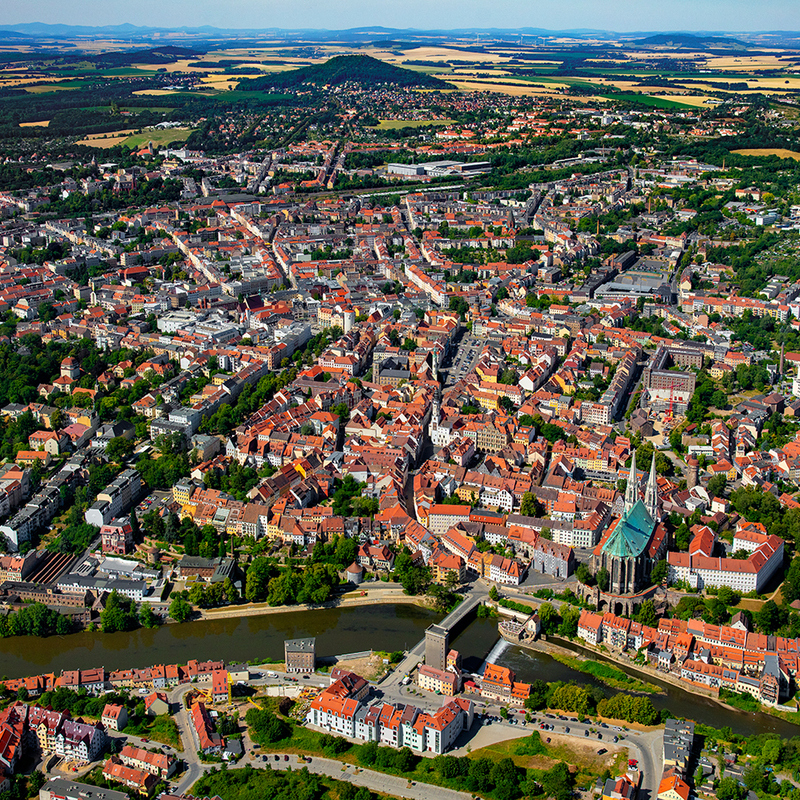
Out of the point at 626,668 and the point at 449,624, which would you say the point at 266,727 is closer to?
the point at 449,624

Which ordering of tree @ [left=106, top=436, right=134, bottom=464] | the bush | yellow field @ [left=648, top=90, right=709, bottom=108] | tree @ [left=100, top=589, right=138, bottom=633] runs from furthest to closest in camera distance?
1. yellow field @ [left=648, top=90, right=709, bottom=108]
2. tree @ [left=106, top=436, right=134, bottom=464]
3. tree @ [left=100, top=589, right=138, bottom=633]
4. the bush

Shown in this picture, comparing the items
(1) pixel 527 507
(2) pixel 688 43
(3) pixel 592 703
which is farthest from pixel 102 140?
(2) pixel 688 43

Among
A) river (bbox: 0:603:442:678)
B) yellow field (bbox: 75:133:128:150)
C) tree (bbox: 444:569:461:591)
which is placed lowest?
river (bbox: 0:603:442:678)

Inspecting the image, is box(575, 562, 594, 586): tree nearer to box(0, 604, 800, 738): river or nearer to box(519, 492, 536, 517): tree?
box(0, 604, 800, 738): river

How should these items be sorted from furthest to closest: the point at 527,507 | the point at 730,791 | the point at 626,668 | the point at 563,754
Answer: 1. the point at 527,507
2. the point at 626,668
3. the point at 563,754
4. the point at 730,791

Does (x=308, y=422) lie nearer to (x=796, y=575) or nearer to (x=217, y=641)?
(x=217, y=641)

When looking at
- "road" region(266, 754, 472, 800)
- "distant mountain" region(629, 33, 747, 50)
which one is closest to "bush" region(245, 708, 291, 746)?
"road" region(266, 754, 472, 800)
